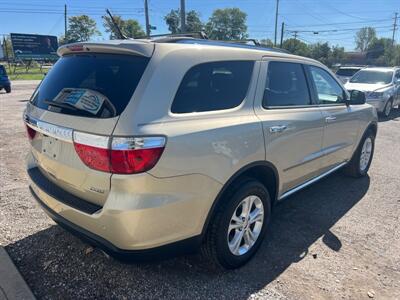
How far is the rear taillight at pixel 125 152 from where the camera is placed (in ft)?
6.65

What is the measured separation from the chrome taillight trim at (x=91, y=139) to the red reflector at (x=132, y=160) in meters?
0.08

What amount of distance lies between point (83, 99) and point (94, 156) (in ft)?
1.44

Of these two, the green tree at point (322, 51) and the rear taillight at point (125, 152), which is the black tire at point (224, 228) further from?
the green tree at point (322, 51)

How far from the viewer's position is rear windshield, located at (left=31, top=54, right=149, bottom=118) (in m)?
2.17

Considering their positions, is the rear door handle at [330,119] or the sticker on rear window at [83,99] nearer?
the sticker on rear window at [83,99]

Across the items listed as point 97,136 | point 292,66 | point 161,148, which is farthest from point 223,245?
point 292,66

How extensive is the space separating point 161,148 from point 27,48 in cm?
4961

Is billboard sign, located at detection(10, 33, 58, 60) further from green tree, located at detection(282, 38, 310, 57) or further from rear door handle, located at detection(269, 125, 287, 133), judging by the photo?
green tree, located at detection(282, 38, 310, 57)

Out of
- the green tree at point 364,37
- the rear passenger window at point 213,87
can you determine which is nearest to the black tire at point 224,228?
the rear passenger window at point 213,87

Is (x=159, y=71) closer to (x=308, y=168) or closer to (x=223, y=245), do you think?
(x=223, y=245)

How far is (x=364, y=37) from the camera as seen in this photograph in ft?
348

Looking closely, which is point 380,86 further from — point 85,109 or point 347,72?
point 85,109

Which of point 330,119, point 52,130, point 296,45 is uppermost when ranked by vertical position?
point 296,45

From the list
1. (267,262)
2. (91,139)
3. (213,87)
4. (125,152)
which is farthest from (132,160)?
(267,262)
